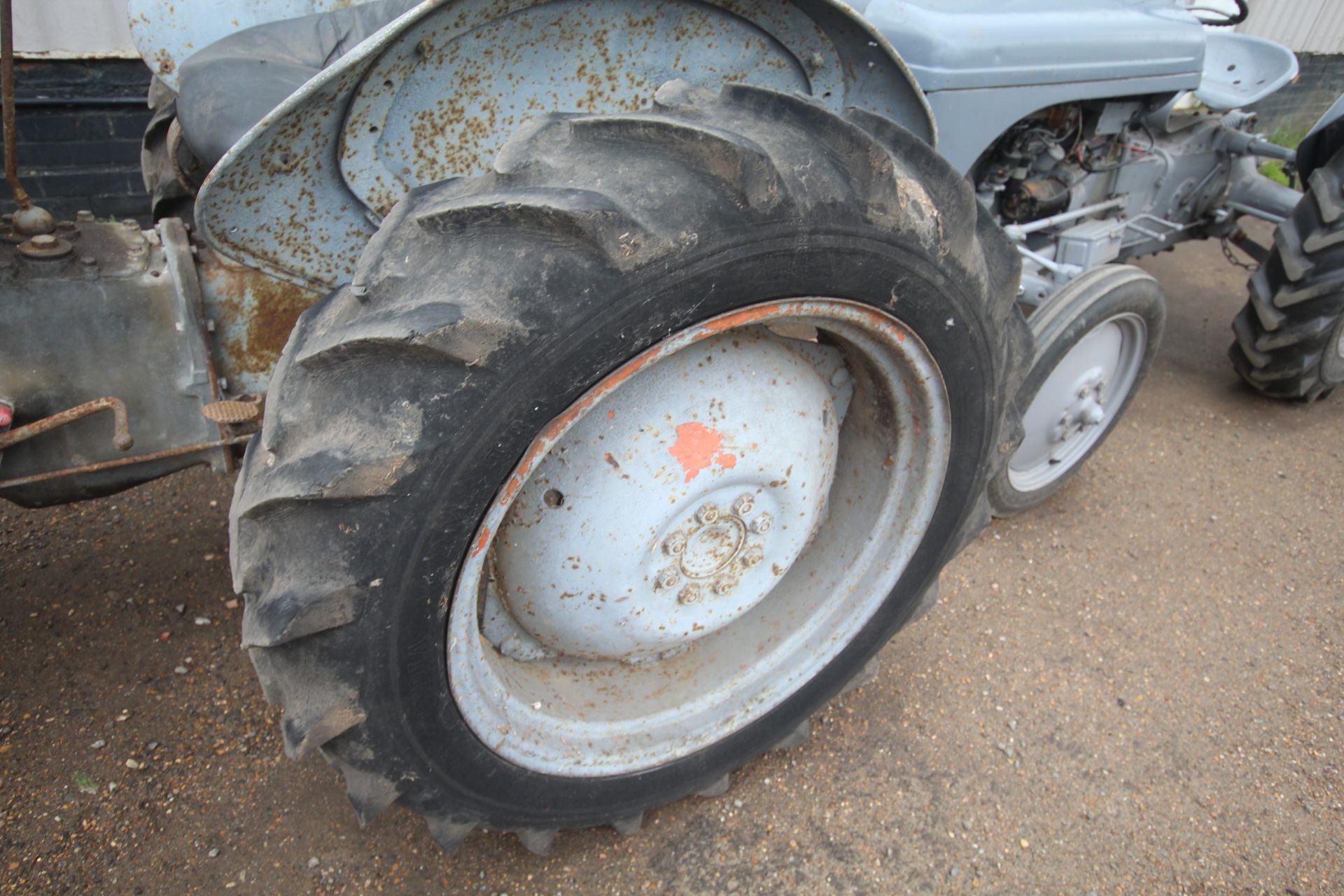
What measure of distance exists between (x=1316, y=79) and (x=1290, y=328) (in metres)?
6.66

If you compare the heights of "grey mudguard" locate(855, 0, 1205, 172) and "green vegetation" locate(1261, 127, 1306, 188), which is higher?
"grey mudguard" locate(855, 0, 1205, 172)

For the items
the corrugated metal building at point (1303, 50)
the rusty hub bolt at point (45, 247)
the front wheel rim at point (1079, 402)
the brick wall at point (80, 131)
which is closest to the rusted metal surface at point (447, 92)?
the rusty hub bolt at point (45, 247)

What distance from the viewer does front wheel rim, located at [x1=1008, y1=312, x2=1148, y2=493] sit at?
8.00 ft

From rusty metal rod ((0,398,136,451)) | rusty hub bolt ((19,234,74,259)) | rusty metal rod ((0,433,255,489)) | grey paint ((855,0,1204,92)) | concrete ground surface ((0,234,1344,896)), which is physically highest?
grey paint ((855,0,1204,92))

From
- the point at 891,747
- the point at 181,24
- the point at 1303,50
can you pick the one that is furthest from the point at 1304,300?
the point at 1303,50

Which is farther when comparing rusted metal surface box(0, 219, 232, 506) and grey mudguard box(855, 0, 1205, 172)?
grey mudguard box(855, 0, 1205, 172)

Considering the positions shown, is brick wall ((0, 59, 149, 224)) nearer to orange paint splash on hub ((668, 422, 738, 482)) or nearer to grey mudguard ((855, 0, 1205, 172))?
grey mudguard ((855, 0, 1205, 172))

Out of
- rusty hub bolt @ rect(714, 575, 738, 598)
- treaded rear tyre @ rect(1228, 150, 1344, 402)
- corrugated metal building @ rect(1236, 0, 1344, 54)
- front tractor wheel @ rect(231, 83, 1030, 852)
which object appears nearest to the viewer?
front tractor wheel @ rect(231, 83, 1030, 852)

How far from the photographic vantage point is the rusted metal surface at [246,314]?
1.43m

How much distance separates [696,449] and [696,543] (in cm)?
17

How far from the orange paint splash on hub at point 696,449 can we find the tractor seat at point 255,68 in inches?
32.4

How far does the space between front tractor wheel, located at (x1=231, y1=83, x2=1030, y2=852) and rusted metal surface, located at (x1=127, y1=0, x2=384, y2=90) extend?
3.02 ft

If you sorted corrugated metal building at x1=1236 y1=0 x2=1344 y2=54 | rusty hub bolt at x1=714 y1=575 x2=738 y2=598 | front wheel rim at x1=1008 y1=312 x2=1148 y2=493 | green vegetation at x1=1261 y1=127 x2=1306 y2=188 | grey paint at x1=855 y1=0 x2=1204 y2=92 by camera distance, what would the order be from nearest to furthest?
rusty hub bolt at x1=714 y1=575 x2=738 y2=598 → grey paint at x1=855 y1=0 x2=1204 y2=92 → front wheel rim at x1=1008 y1=312 x2=1148 y2=493 → green vegetation at x1=1261 y1=127 x2=1306 y2=188 → corrugated metal building at x1=1236 y1=0 x2=1344 y2=54

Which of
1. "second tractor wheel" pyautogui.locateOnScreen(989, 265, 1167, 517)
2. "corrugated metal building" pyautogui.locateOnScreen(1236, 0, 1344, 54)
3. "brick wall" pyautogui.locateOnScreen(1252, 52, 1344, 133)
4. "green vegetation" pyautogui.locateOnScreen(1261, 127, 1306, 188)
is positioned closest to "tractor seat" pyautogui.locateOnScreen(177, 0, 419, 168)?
"second tractor wheel" pyautogui.locateOnScreen(989, 265, 1167, 517)
